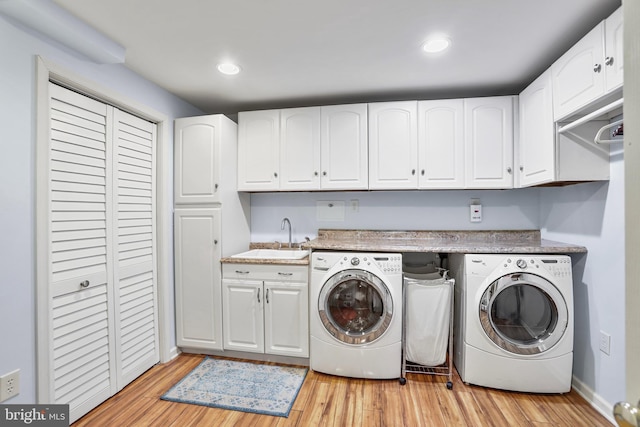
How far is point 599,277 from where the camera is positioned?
5.79 feet

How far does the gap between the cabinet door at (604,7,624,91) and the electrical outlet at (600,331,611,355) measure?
143 cm

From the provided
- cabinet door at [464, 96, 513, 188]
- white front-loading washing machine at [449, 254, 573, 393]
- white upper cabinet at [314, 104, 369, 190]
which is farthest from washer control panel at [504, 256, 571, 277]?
white upper cabinet at [314, 104, 369, 190]

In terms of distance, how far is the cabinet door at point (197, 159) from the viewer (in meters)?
2.41

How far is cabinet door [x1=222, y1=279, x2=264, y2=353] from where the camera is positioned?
2318 millimetres

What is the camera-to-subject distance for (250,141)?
2625 mm

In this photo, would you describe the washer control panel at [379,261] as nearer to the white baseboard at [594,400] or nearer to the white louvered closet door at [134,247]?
the white baseboard at [594,400]

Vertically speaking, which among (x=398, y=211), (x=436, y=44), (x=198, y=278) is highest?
(x=436, y=44)

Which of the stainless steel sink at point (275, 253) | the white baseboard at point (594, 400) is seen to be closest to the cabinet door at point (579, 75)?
the white baseboard at point (594, 400)

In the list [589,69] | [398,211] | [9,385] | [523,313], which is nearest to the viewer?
[9,385]

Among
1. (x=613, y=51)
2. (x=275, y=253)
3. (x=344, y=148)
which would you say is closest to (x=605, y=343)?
(x=613, y=51)

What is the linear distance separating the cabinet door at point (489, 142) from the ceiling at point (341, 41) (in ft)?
0.63

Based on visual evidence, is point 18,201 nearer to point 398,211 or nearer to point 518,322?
point 398,211

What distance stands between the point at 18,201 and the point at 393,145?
242 centimetres

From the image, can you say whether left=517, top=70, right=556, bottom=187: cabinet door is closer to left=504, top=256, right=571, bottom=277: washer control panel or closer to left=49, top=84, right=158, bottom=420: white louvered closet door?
left=504, top=256, right=571, bottom=277: washer control panel
